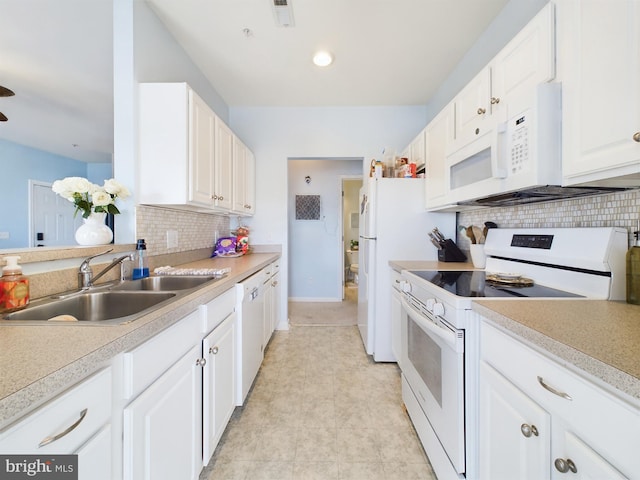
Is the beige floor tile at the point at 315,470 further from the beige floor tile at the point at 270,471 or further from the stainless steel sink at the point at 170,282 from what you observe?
the stainless steel sink at the point at 170,282

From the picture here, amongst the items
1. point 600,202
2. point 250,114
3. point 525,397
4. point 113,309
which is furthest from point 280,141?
point 525,397

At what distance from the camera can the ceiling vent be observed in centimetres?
167

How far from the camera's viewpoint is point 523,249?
4.60 ft

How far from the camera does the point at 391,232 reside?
229 cm

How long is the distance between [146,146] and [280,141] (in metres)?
1.75

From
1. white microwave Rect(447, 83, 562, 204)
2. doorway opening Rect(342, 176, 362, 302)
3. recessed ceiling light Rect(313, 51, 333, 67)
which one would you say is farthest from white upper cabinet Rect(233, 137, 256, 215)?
doorway opening Rect(342, 176, 362, 302)

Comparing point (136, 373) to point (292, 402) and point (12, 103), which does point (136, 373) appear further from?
point (12, 103)

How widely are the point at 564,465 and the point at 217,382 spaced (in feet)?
4.17

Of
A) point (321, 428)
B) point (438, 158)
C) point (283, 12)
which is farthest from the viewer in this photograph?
point (438, 158)

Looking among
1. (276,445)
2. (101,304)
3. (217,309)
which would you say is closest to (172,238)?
(101,304)

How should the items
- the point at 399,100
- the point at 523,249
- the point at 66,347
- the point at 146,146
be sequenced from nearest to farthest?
the point at 66,347 < the point at 523,249 < the point at 146,146 < the point at 399,100

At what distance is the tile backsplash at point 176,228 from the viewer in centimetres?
170

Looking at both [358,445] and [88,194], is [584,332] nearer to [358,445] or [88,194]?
[358,445]

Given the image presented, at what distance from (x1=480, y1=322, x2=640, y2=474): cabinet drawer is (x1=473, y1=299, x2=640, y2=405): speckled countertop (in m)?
0.03
